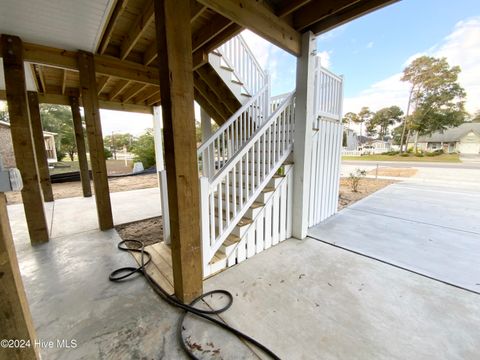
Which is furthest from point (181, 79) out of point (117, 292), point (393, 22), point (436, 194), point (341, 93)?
point (393, 22)

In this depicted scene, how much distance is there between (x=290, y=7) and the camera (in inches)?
79.7

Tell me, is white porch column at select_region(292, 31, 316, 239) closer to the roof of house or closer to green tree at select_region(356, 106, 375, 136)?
the roof of house

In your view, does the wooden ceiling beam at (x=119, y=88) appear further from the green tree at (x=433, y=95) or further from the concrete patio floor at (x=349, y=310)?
the green tree at (x=433, y=95)

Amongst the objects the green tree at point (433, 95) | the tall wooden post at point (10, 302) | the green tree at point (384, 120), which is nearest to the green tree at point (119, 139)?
the tall wooden post at point (10, 302)

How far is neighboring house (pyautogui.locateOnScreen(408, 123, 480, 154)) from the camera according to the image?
23359 mm

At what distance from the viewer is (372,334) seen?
1.35 metres

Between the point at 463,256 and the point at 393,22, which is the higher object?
A: the point at 393,22

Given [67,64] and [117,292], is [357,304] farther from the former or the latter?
[67,64]

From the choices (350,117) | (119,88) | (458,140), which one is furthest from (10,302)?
(458,140)

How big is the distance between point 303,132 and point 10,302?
278 centimetres

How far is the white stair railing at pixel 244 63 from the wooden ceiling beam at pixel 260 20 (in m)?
1.33

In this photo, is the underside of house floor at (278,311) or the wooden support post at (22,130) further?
the wooden support post at (22,130)

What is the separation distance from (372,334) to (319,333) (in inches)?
14.4

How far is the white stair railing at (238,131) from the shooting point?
3.10 metres
